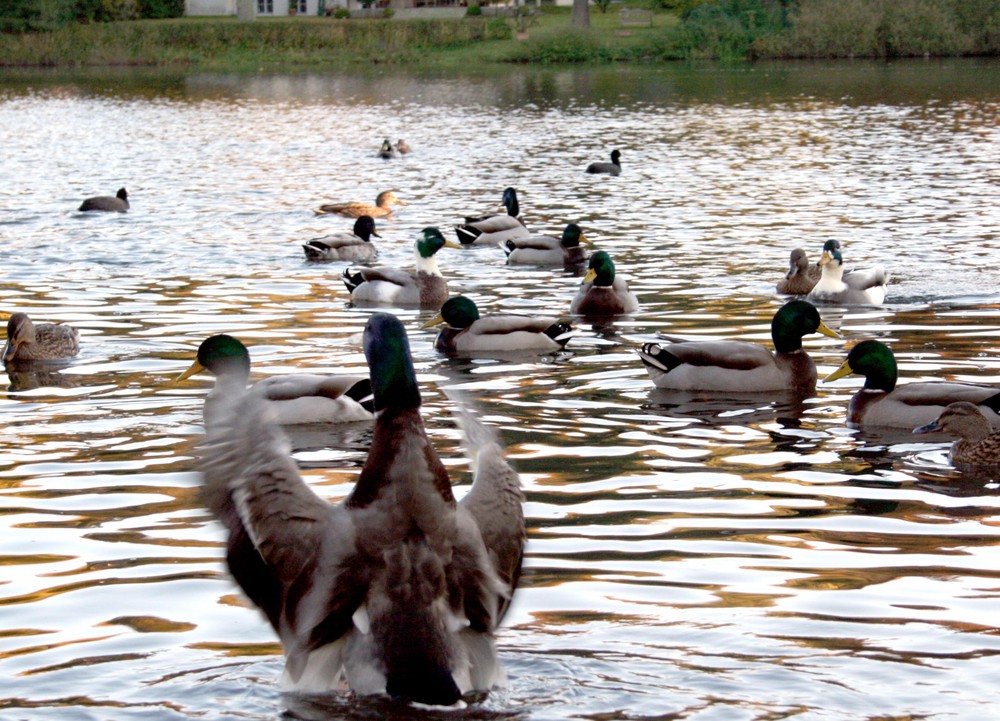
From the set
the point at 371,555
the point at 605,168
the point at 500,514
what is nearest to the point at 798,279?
the point at 500,514

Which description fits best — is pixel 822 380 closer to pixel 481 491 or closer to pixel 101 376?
pixel 101 376

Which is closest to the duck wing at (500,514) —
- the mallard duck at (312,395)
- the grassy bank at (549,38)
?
the mallard duck at (312,395)

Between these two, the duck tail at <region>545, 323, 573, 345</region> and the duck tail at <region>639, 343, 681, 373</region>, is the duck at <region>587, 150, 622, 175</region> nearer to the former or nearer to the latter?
the duck tail at <region>545, 323, 573, 345</region>

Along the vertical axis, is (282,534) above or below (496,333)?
above

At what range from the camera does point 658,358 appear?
1127cm

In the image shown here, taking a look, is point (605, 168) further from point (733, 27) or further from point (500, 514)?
point (733, 27)

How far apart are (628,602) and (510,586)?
1.47 meters

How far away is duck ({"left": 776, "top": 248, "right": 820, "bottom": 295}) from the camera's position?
1578cm

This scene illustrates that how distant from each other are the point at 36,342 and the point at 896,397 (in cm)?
644

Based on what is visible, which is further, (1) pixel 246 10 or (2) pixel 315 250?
(1) pixel 246 10

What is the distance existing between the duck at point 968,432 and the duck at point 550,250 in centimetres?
916

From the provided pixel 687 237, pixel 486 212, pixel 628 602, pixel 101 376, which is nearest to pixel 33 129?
pixel 486 212

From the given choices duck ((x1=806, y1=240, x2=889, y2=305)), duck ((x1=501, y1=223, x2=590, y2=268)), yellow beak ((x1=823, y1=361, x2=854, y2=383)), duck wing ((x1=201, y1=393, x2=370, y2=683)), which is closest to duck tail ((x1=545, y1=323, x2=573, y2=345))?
yellow beak ((x1=823, y1=361, x2=854, y2=383))

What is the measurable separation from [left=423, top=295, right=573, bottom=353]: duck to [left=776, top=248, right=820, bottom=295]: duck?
372 centimetres
